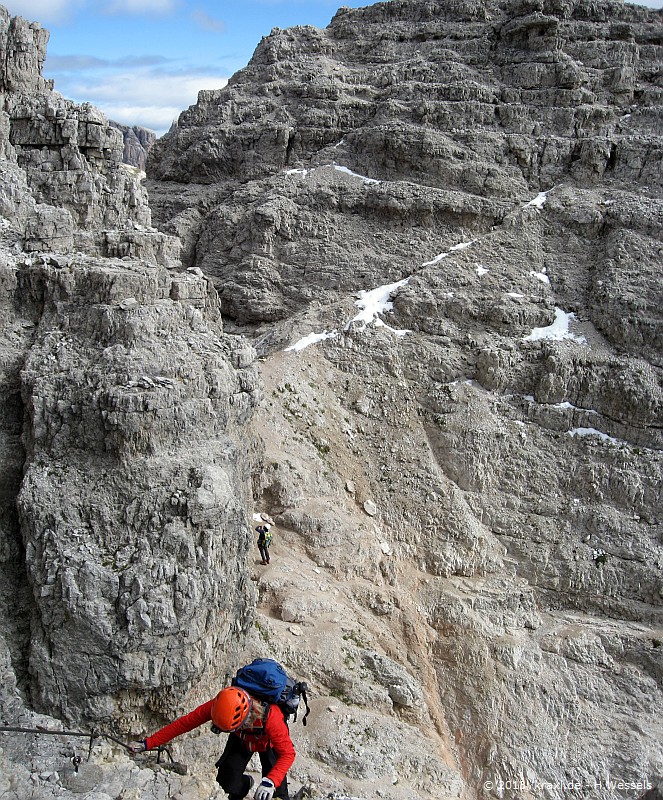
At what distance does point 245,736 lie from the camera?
10234 millimetres

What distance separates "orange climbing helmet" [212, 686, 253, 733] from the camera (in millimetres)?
9219

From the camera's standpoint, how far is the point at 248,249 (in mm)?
45375

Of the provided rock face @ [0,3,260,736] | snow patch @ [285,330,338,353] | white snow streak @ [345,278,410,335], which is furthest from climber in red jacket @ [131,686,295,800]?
white snow streak @ [345,278,410,335]

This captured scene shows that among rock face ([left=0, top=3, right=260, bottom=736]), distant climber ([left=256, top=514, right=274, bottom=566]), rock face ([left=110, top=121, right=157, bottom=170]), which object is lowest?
distant climber ([left=256, top=514, right=274, bottom=566])

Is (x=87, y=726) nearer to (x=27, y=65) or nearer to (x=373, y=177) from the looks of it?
(x=27, y=65)

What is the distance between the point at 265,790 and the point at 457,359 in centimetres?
3128

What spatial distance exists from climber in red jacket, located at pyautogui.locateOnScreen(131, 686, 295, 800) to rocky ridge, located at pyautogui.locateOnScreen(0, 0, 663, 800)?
22.3 ft

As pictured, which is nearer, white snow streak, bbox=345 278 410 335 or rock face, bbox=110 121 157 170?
white snow streak, bbox=345 278 410 335

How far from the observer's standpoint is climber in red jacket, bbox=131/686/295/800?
30.6ft

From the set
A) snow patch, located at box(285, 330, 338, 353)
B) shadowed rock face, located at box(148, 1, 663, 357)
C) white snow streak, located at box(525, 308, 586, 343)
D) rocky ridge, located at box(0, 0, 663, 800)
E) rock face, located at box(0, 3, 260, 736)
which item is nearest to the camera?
rock face, located at box(0, 3, 260, 736)

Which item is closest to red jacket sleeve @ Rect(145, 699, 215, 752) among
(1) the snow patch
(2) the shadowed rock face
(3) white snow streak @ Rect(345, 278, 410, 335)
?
(1) the snow patch

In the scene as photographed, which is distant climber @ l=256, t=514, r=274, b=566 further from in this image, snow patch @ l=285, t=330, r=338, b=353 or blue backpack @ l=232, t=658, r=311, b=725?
blue backpack @ l=232, t=658, r=311, b=725

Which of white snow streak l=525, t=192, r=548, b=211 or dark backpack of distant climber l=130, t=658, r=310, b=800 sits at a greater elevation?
white snow streak l=525, t=192, r=548, b=211

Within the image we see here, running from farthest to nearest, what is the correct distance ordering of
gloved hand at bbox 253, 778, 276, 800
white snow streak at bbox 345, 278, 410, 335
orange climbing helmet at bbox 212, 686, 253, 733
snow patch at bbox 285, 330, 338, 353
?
white snow streak at bbox 345, 278, 410, 335
snow patch at bbox 285, 330, 338, 353
gloved hand at bbox 253, 778, 276, 800
orange climbing helmet at bbox 212, 686, 253, 733
